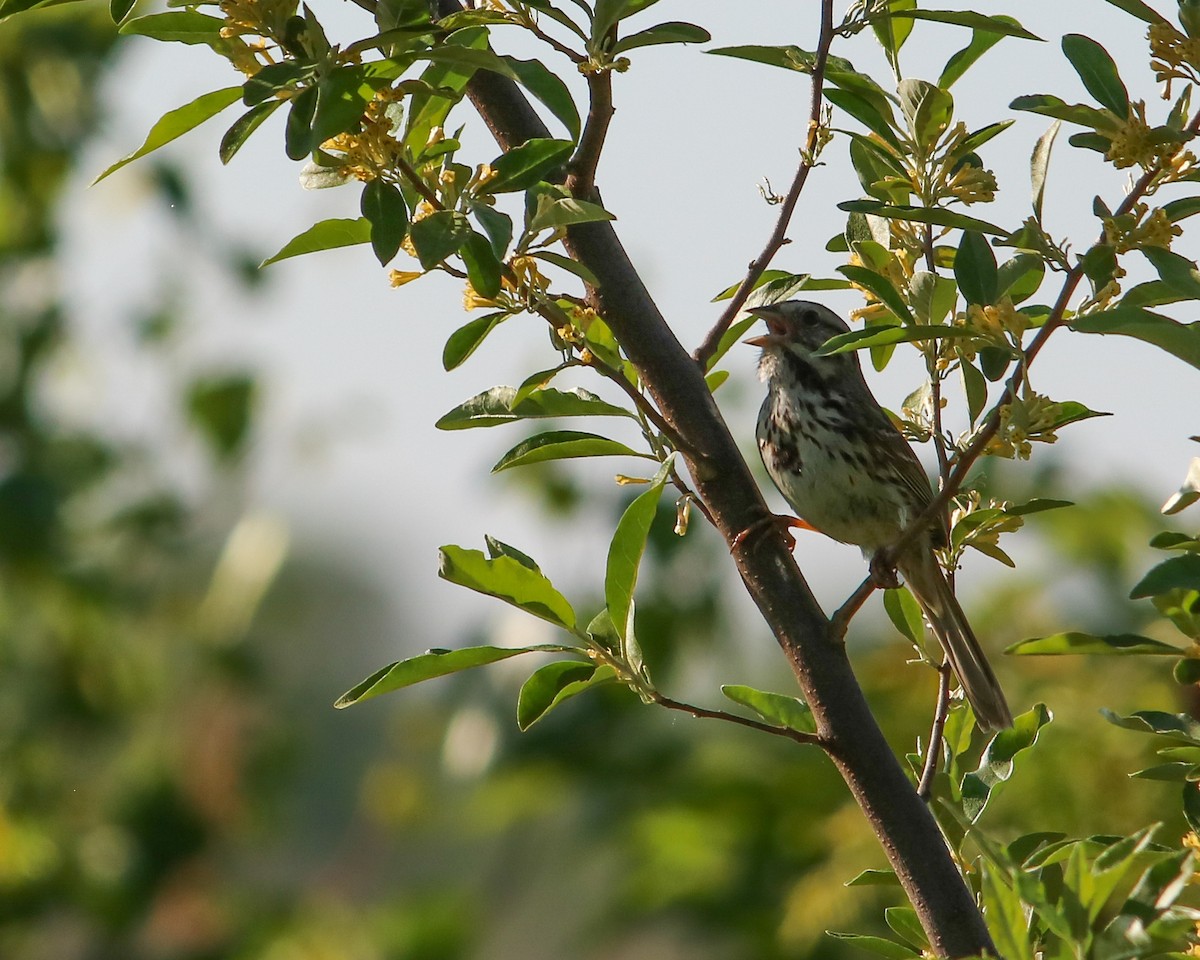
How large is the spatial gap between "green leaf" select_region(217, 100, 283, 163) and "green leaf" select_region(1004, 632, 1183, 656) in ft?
2.71

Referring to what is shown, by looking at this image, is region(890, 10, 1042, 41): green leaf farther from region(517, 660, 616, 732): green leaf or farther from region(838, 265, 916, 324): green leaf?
region(517, 660, 616, 732): green leaf

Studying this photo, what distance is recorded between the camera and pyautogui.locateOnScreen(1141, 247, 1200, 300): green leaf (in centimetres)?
133

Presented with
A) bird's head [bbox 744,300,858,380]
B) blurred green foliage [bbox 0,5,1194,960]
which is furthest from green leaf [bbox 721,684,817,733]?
bird's head [bbox 744,300,858,380]

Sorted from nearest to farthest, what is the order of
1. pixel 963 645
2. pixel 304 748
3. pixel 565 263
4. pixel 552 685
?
pixel 565 263 < pixel 552 685 < pixel 963 645 < pixel 304 748

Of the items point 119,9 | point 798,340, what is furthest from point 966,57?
point 798,340

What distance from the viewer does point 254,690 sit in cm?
615

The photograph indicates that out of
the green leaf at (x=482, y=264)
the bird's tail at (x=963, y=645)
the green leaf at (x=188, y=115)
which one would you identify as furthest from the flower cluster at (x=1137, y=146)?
the bird's tail at (x=963, y=645)

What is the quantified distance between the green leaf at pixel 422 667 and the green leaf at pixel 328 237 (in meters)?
0.42

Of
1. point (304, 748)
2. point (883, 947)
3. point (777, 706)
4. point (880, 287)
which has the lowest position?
point (883, 947)

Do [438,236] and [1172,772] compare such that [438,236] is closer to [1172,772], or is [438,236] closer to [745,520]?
[745,520]

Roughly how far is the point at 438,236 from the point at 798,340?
2.32 m

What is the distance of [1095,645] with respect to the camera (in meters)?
1.33

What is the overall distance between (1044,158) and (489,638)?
2684 mm

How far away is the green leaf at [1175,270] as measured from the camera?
4.37 feet
